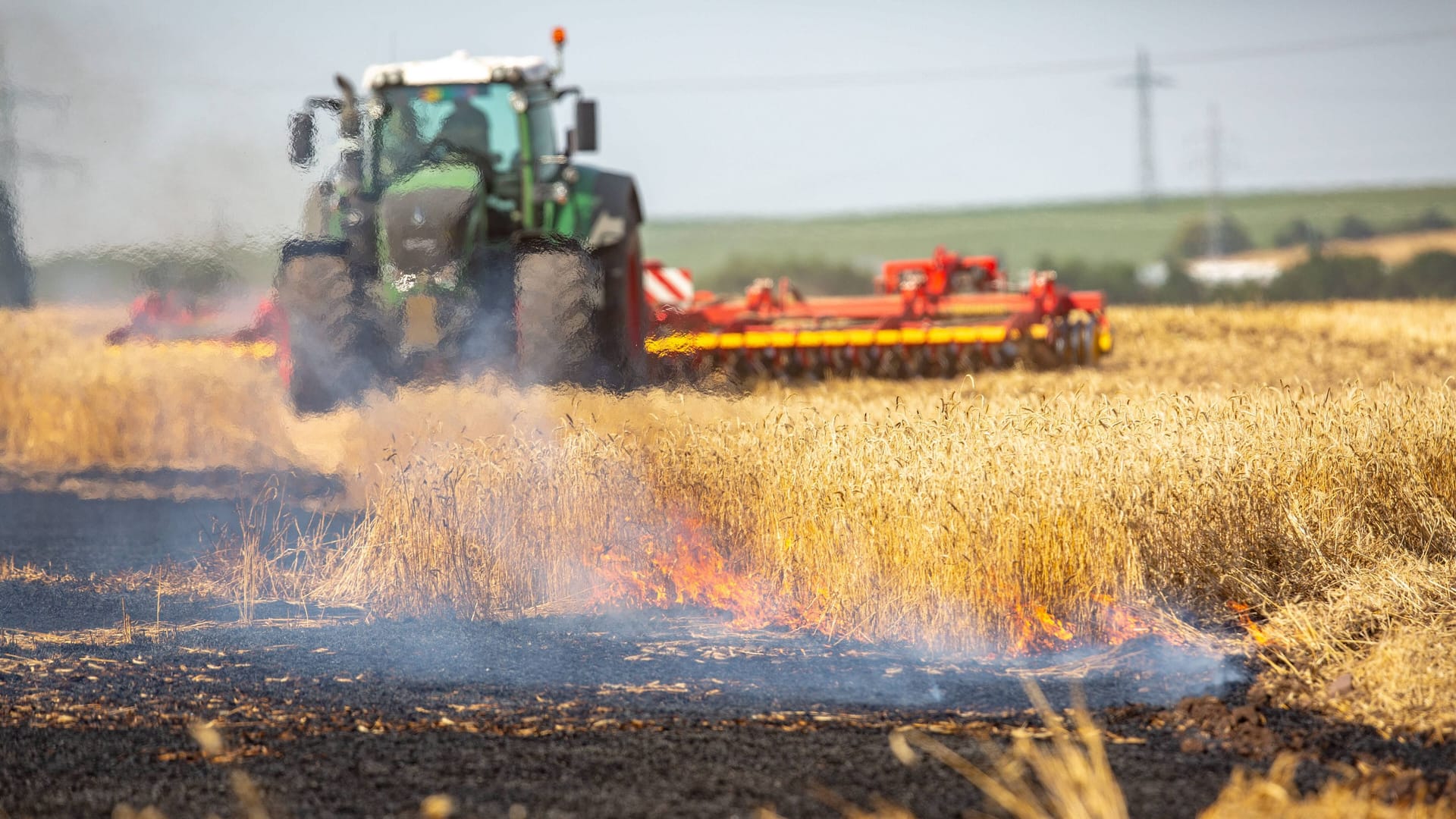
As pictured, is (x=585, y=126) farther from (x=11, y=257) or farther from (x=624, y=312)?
(x=11, y=257)

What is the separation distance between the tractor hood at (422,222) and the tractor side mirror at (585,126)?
1.20 metres

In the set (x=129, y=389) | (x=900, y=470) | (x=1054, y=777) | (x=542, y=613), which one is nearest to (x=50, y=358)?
(x=129, y=389)

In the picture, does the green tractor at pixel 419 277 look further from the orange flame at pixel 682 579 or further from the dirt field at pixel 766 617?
the orange flame at pixel 682 579

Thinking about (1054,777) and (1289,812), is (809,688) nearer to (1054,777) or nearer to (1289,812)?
(1054,777)

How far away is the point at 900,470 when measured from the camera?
622 cm

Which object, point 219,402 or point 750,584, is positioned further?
point 219,402

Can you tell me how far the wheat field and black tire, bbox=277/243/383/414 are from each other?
2.95 ft

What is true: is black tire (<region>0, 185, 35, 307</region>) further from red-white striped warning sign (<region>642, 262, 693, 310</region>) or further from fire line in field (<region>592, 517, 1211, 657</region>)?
red-white striped warning sign (<region>642, 262, 693, 310</region>)

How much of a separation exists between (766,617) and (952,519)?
3.10 ft

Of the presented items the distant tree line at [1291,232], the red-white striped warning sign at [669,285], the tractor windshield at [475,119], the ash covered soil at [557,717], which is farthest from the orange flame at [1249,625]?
the distant tree line at [1291,232]

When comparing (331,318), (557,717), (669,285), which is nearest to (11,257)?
(331,318)

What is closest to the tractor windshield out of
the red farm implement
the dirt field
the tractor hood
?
the tractor hood

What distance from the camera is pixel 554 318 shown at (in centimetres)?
905

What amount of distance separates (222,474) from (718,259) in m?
60.3
